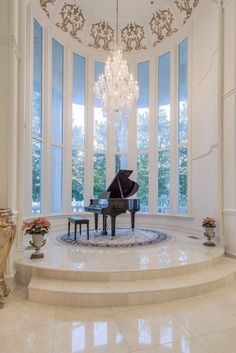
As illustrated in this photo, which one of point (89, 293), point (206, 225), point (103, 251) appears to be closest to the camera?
point (89, 293)

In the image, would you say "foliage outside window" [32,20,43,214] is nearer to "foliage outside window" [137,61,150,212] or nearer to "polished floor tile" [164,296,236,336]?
"foliage outside window" [137,61,150,212]

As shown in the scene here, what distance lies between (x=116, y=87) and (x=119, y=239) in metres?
3.55

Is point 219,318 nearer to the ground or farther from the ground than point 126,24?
nearer to the ground

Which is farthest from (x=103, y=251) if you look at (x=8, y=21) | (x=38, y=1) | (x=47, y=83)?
(x=38, y=1)

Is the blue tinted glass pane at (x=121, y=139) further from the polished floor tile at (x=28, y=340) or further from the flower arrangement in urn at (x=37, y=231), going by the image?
the polished floor tile at (x=28, y=340)

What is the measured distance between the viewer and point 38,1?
7.00m

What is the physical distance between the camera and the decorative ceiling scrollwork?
759cm

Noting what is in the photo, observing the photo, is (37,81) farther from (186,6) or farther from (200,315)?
(200,315)

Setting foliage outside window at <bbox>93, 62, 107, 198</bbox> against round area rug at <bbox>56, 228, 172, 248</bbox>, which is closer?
round area rug at <bbox>56, 228, 172, 248</bbox>

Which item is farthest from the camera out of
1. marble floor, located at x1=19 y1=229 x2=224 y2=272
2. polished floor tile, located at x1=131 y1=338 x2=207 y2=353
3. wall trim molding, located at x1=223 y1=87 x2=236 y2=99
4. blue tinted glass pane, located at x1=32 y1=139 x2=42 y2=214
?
blue tinted glass pane, located at x1=32 y1=139 x2=42 y2=214

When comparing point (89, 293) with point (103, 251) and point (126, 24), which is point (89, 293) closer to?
point (103, 251)

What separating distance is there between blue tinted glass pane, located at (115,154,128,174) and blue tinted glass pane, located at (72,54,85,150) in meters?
1.22

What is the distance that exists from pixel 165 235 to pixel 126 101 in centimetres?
346

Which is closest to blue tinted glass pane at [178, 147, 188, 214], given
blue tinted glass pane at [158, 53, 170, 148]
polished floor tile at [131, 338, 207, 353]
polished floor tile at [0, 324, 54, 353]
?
blue tinted glass pane at [158, 53, 170, 148]
